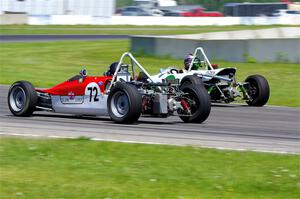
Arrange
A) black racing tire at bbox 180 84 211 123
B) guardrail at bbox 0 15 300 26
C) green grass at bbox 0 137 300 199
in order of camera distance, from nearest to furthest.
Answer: green grass at bbox 0 137 300 199, black racing tire at bbox 180 84 211 123, guardrail at bbox 0 15 300 26

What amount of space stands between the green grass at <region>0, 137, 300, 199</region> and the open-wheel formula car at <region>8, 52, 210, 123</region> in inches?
100

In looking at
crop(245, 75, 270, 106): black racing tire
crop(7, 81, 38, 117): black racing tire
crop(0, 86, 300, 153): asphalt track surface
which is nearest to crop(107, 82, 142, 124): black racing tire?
crop(0, 86, 300, 153): asphalt track surface

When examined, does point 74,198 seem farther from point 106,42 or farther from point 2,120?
point 106,42

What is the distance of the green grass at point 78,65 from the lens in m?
22.9

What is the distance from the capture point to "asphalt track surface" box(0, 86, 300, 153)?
11570mm

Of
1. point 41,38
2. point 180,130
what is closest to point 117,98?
point 180,130

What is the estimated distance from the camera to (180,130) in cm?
1296

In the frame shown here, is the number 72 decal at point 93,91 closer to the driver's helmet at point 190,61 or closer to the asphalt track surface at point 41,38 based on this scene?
the driver's helmet at point 190,61

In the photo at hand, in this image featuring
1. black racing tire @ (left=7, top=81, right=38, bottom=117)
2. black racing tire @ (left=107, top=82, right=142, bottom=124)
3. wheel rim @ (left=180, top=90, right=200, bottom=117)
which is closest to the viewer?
black racing tire @ (left=107, top=82, right=142, bottom=124)

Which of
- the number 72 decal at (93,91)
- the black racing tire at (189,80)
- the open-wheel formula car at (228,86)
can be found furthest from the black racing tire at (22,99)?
the open-wheel formula car at (228,86)

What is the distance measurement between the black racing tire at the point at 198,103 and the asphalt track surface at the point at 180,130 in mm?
166

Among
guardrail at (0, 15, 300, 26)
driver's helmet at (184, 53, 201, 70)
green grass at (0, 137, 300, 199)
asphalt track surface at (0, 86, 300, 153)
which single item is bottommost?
asphalt track surface at (0, 86, 300, 153)

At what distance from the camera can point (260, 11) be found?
94.1 m

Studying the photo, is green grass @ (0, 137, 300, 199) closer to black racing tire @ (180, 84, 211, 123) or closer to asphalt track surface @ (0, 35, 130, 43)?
black racing tire @ (180, 84, 211, 123)
